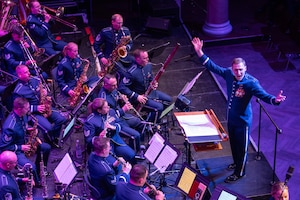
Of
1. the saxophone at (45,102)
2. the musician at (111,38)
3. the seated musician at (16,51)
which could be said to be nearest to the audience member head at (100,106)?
the saxophone at (45,102)

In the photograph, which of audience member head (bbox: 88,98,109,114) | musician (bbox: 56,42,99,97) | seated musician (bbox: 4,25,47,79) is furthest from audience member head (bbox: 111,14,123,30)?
audience member head (bbox: 88,98,109,114)

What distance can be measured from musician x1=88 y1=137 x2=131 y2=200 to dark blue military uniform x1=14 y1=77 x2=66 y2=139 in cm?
215

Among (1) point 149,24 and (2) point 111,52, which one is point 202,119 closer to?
(2) point 111,52

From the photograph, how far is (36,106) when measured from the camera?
974cm

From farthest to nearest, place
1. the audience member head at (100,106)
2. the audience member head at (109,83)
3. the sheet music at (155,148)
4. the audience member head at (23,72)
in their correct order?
the audience member head at (23,72)
the audience member head at (109,83)
the audience member head at (100,106)
the sheet music at (155,148)

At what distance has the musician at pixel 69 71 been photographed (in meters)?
10.3

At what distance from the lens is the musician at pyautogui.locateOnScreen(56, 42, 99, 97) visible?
10.3 m

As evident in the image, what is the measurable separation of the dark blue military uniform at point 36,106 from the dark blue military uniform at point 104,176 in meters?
2.15

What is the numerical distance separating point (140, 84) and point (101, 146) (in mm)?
2664

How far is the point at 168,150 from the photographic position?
7996 millimetres

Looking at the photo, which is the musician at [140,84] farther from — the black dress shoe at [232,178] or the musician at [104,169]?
the musician at [104,169]

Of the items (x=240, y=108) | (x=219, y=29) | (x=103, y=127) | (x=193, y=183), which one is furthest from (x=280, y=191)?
(x=219, y=29)

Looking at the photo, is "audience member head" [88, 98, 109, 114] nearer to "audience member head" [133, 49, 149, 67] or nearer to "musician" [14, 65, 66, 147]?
"musician" [14, 65, 66, 147]

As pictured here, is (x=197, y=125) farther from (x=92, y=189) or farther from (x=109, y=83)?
(x=92, y=189)
